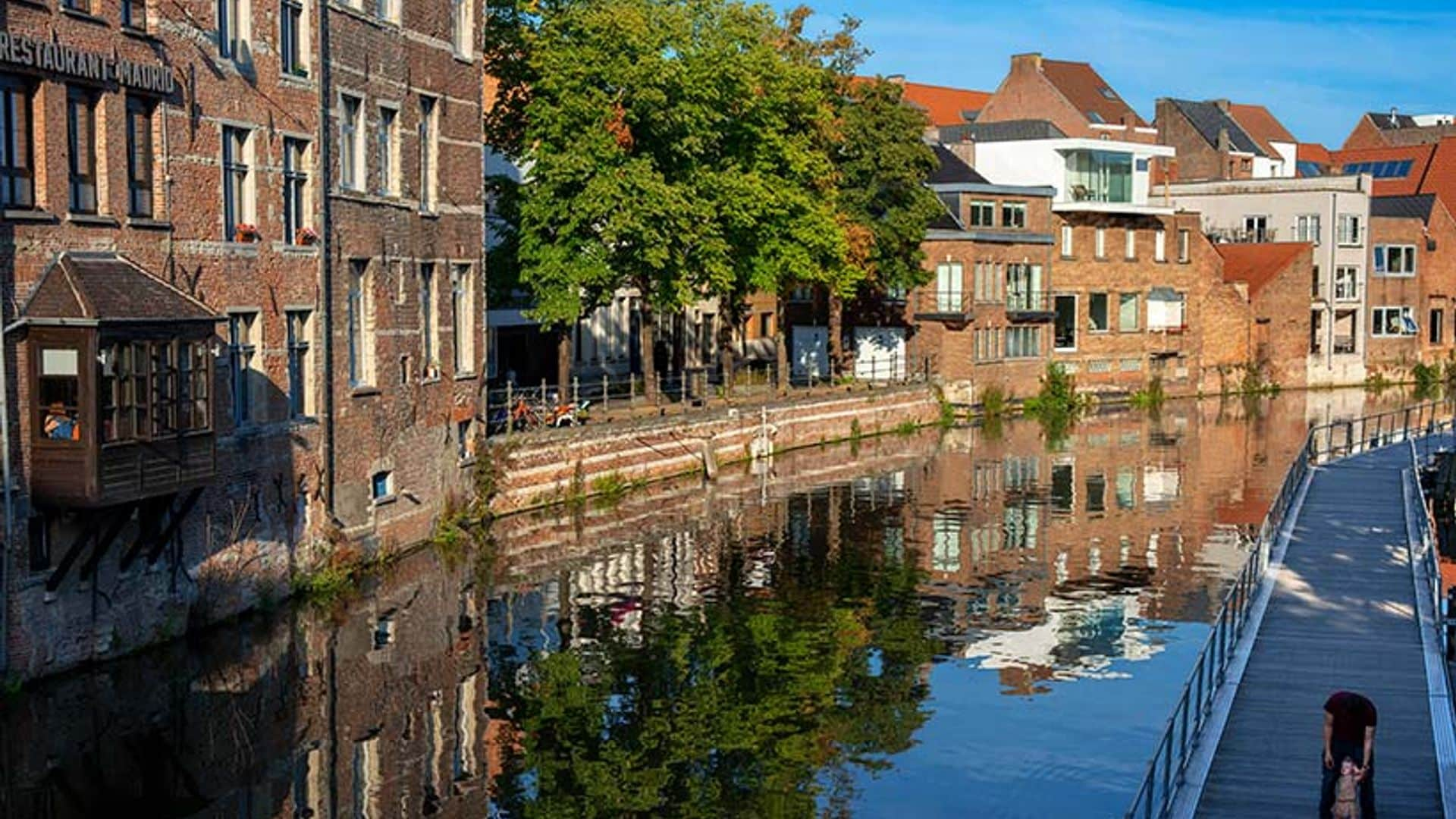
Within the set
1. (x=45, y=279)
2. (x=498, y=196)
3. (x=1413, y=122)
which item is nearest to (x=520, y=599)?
(x=45, y=279)

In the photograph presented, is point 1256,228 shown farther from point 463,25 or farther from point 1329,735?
point 1329,735

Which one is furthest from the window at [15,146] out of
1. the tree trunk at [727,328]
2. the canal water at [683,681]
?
the tree trunk at [727,328]

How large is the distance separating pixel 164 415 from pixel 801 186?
31.7 meters

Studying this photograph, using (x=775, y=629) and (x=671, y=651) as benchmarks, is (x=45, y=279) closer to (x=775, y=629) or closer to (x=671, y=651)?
(x=671, y=651)

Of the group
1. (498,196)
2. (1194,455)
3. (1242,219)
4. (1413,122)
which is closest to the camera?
(498,196)

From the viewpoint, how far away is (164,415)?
22484mm

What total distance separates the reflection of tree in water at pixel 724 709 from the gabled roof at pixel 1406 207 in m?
62.9

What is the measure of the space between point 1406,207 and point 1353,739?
7674 centimetres

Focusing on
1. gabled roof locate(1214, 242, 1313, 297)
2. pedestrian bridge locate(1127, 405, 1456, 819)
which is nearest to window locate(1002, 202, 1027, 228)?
gabled roof locate(1214, 242, 1313, 297)

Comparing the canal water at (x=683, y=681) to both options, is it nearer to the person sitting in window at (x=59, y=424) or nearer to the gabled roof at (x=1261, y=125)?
the person sitting in window at (x=59, y=424)

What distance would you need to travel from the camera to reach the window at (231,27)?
25598mm

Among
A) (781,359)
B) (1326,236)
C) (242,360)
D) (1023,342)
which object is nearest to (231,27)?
(242,360)

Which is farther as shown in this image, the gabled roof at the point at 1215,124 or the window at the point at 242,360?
the gabled roof at the point at 1215,124

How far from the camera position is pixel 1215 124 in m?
96.1
